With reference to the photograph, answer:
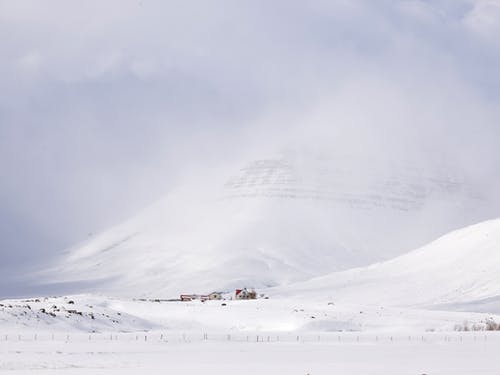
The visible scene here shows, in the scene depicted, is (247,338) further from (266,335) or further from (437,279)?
(437,279)

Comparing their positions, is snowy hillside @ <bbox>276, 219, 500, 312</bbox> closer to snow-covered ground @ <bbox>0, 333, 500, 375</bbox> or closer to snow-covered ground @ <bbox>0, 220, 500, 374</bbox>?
snow-covered ground @ <bbox>0, 220, 500, 374</bbox>

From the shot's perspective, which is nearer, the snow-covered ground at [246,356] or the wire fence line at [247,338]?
the snow-covered ground at [246,356]

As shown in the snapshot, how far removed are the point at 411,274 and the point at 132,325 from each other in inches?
2850

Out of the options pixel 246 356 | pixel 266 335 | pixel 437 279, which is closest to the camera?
pixel 246 356

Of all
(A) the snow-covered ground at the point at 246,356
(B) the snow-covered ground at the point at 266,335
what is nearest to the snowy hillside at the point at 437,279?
(B) the snow-covered ground at the point at 266,335

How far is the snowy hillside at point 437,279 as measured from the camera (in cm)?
11206

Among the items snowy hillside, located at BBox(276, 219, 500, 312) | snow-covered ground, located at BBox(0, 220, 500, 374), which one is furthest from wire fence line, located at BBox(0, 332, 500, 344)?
snowy hillside, located at BBox(276, 219, 500, 312)

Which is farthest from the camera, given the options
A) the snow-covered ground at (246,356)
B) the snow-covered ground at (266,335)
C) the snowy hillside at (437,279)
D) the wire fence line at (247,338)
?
the snowy hillside at (437,279)

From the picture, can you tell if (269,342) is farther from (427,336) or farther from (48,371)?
(48,371)

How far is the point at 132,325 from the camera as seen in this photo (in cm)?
6706

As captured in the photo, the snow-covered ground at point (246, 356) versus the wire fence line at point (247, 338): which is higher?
the wire fence line at point (247, 338)

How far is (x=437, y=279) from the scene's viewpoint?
125 meters

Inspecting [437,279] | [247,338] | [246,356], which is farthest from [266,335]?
[437,279]

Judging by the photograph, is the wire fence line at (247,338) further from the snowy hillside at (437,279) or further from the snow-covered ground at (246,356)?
the snowy hillside at (437,279)
